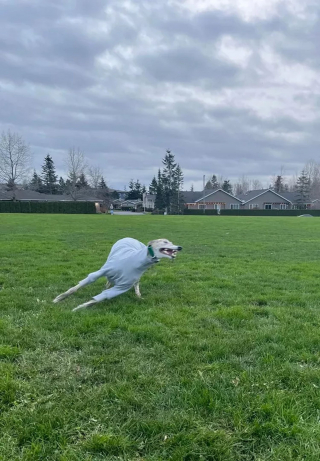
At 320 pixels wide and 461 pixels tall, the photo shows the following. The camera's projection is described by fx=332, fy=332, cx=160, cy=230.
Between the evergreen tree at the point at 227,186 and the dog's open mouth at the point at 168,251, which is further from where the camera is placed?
the evergreen tree at the point at 227,186

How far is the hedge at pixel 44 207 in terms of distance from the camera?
50625mm

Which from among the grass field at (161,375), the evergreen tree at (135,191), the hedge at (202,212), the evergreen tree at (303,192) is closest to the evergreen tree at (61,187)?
the evergreen tree at (135,191)

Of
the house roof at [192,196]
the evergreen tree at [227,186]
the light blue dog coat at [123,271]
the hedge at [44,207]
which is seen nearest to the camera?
the light blue dog coat at [123,271]

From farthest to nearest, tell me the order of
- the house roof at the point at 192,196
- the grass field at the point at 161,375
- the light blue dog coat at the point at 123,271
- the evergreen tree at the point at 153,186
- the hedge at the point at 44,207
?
the evergreen tree at the point at 153,186 < the house roof at the point at 192,196 < the hedge at the point at 44,207 < the light blue dog coat at the point at 123,271 < the grass field at the point at 161,375

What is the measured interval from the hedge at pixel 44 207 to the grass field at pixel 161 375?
47.8 m

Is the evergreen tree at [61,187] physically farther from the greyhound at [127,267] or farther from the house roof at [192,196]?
the greyhound at [127,267]

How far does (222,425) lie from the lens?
2.61 m

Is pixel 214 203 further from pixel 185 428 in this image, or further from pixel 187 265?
pixel 185 428

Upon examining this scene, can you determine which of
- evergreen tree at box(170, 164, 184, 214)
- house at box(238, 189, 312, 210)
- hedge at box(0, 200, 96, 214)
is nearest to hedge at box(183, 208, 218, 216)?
evergreen tree at box(170, 164, 184, 214)

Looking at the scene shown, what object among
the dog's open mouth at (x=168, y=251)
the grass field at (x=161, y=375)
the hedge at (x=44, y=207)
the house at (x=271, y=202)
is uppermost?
the house at (x=271, y=202)

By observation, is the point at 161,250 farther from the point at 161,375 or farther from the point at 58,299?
the point at 161,375

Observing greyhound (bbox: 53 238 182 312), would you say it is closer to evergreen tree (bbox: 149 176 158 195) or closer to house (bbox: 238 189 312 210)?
house (bbox: 238 189 312 210)

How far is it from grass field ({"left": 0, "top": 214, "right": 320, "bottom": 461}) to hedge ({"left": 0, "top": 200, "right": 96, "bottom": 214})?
47.8m

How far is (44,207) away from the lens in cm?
5175
